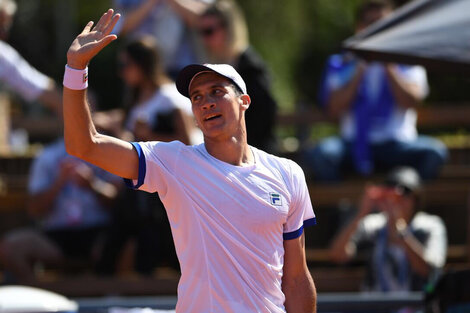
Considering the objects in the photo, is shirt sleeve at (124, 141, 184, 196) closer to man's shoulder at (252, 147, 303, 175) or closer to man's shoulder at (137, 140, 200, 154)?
man's shoulder at (137, 140, 200, 154)

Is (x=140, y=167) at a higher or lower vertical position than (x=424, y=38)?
lower

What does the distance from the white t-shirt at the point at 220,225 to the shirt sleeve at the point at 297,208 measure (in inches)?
2.3

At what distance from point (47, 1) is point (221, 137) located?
74.2 feet

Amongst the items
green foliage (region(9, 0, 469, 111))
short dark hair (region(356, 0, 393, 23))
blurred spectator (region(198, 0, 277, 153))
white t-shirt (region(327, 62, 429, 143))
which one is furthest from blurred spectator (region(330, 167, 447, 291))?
green foliage (region(9, 0, 469, 111))

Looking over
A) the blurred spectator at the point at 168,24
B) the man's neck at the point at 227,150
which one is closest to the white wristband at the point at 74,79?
the man's neck at the point at 227,150

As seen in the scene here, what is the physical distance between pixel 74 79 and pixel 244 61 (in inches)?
122

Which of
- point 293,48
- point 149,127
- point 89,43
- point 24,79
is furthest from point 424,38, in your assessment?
point 293,48

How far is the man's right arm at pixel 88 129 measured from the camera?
11.9ft

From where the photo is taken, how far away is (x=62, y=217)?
7367mm

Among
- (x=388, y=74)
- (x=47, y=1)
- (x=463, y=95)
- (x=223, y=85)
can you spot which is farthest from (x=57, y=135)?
(x=47, y=1)

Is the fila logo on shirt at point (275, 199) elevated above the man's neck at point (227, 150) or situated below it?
below

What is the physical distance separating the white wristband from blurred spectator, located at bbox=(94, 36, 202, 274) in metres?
2.87

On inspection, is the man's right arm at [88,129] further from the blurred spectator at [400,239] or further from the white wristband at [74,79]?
the blurred spectator at [400,239]

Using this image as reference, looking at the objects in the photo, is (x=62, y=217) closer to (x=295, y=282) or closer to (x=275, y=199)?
(x=295, y=282)
